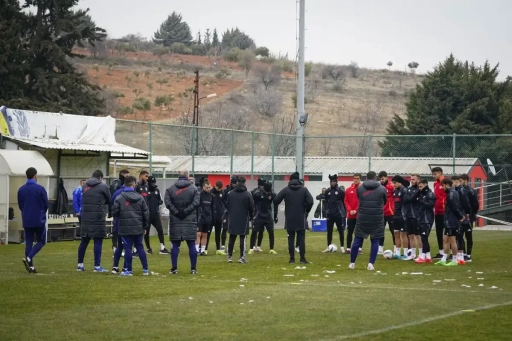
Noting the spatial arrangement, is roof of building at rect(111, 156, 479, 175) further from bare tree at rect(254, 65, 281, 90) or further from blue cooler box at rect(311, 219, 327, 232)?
bare tree at rect(254, 65, 281, 90)

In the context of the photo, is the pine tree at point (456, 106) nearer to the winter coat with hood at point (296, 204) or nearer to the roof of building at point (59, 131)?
the roof of building at point (59, 131)

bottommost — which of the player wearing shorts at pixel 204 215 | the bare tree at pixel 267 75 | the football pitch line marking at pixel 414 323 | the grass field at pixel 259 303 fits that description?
the grass field at pixel 259 303

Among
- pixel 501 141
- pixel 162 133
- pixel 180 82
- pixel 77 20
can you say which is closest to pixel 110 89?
pixel 180 82

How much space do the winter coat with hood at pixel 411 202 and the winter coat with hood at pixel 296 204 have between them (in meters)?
2.28

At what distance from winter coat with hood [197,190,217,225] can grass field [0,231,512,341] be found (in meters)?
2.90

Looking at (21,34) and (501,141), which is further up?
(21,34)

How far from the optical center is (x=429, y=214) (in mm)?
21703

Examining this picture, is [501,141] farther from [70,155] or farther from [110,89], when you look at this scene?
[110,89]

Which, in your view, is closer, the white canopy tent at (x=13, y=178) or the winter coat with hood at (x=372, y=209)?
the winter coat with hood at (x=372, y=209)

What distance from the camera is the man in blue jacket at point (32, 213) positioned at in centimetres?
1838

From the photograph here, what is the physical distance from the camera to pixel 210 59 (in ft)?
390

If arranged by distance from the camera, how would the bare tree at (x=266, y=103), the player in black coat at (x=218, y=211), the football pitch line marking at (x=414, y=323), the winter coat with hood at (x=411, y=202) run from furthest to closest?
the bare tree at (x=266, y=103), the player in black coat at (x=218, y=211), the winter coat with hood at (x=411, y=202), the football pitch line marking at (x=414, y=323)

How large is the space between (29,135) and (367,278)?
15952 mm

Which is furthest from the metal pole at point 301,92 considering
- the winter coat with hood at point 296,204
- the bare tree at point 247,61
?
the bare tree at point 247,61
